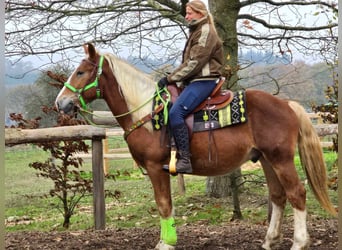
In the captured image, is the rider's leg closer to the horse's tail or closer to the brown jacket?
the brown jacket

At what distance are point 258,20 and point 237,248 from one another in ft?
13.8

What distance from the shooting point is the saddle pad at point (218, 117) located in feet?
12.7

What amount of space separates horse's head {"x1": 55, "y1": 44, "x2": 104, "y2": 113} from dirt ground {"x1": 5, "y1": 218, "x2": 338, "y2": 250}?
5.18 ft

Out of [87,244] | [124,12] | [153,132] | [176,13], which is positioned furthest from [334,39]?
[87,244]

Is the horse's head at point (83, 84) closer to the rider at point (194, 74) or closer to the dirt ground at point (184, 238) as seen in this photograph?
the rider at point (194, 74)

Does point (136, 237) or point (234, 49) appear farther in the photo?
point (234, 49)

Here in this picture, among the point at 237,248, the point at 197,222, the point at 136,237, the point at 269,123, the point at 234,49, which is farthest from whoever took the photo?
the point at 234,49

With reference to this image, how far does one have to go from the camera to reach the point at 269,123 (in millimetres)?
3920

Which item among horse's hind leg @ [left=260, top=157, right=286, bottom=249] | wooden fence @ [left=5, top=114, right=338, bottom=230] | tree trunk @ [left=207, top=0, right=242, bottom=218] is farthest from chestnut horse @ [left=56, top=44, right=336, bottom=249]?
tree trunk @ [left=207, top=0, right=242, bottom=218]

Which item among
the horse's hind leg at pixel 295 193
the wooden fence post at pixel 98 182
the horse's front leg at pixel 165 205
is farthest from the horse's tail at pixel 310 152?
the wooden fence post at pixel 98 182

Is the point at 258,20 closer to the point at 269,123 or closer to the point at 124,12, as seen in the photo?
the point at 124,12

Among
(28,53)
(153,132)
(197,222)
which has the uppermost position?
(28,53)

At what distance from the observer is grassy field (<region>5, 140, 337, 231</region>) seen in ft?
21.9

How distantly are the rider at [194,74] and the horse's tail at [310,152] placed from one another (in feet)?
2.82
